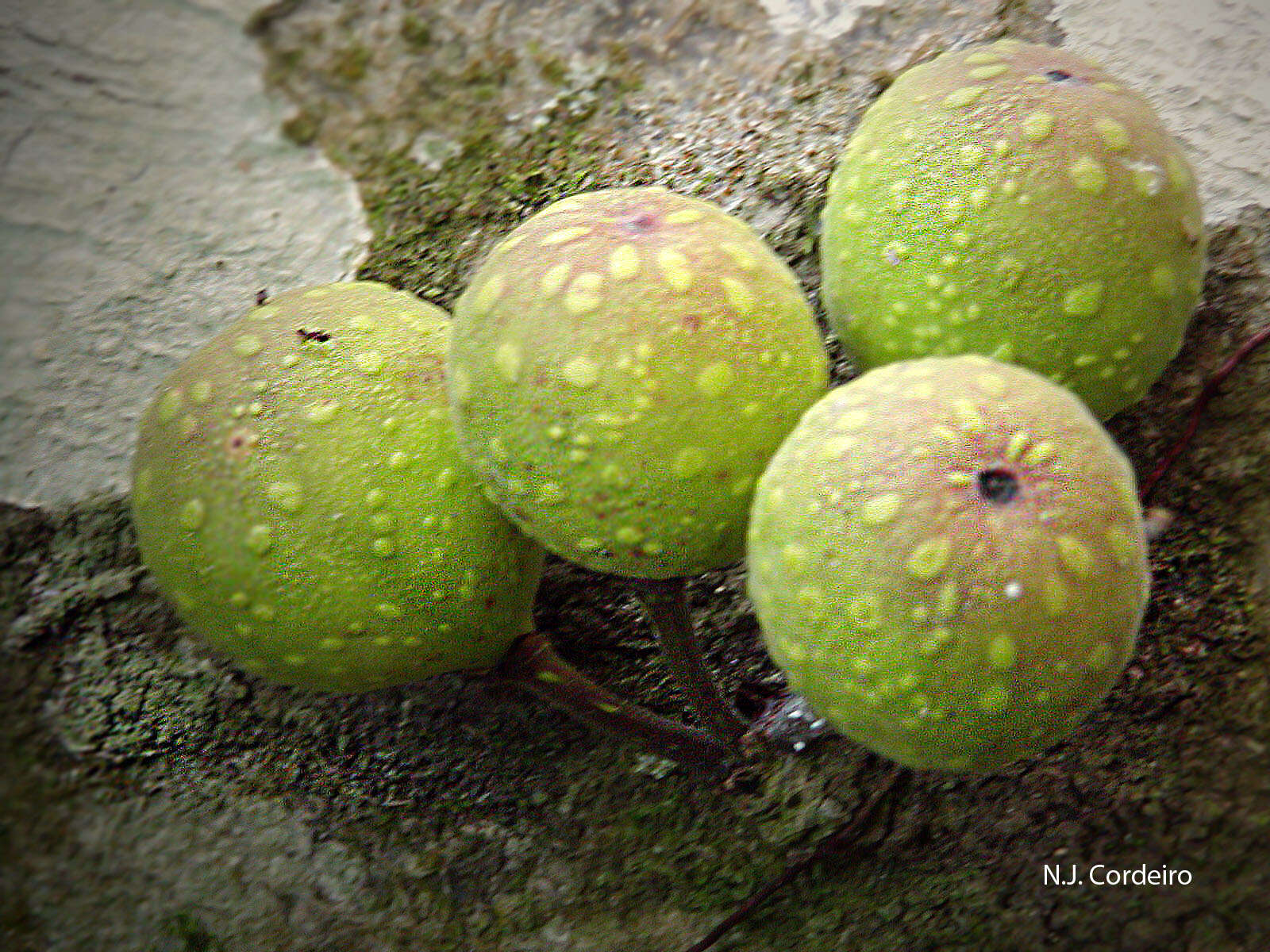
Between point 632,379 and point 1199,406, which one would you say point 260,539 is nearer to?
point 632,379

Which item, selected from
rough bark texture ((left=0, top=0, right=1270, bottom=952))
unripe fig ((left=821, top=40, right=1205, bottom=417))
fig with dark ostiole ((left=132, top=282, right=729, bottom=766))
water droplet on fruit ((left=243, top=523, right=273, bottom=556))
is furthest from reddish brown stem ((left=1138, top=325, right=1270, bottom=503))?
water droplet on fruit ((left=243, top=523, right=273, bottom=556))

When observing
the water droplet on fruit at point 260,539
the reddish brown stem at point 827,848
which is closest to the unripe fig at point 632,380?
the water droplet on fruit at point 260,539

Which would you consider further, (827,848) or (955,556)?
(827,848)

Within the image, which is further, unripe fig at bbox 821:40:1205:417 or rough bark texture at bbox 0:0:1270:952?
rough bark texture at bbox 0:0:1270:952

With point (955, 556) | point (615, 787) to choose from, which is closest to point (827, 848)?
point (615, 787)

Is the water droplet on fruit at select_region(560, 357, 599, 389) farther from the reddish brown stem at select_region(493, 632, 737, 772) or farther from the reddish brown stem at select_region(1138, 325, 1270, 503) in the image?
the reddish brown stem at select_region(1138, 325, 1270, 503)
